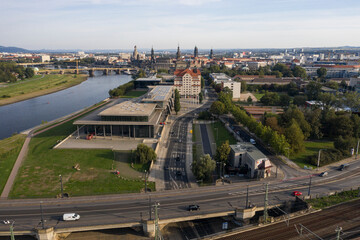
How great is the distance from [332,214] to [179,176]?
18.3 metres

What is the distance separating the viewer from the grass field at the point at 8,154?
3513 cm

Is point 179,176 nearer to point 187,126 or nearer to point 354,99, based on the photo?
point 187,126

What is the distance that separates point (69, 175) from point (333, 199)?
105 feet

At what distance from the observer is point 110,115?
4784cm

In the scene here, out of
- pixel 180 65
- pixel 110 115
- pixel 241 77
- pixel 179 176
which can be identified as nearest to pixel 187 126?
pixel 110 115

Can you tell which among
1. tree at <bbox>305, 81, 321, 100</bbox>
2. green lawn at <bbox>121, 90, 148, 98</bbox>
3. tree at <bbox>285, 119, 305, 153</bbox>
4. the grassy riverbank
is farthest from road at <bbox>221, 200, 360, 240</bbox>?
green lawn at <bbox>121, 90, 148, 98</bbox>

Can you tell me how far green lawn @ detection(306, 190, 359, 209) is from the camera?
28675 mm

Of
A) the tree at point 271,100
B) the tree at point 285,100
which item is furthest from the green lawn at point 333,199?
the tree at point 271,100

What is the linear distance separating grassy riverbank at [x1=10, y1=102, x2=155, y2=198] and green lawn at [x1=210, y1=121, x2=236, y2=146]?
2046cm

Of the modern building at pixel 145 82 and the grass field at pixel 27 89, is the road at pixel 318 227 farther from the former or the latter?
the grass field at pixel 27 89

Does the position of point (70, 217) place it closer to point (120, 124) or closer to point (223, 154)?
point (223, 154)

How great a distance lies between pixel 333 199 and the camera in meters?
29.8

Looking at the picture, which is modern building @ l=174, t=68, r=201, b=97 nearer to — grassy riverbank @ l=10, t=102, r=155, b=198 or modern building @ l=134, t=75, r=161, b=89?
modern building @ l=134, t=75, r=161, b=89

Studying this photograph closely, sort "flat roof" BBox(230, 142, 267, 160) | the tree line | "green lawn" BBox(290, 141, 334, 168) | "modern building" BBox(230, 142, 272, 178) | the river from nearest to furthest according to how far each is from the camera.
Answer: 1. "modern building" BBox(230, 142, 272, 178)
2. "flat roof" BBox(230, 142, 267, 160)
3. "green lawn" BBox(290, 141, 334, 168)
4. the river
5. the tree line
